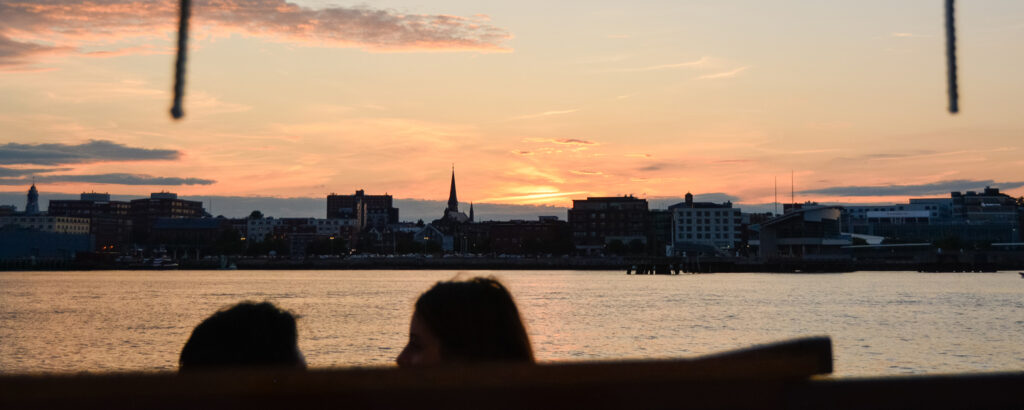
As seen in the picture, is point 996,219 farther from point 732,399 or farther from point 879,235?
point 732,399

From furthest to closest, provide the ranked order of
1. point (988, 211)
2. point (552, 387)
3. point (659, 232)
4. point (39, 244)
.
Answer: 1. point (988, 211)
2. point (659, 232)
3. point (39, 244)
4. point (552, 387)

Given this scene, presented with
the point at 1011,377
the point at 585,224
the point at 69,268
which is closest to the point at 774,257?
the point at 585,224

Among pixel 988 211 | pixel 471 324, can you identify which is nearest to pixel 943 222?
pixel 988 211

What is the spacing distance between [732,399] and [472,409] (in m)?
0.53

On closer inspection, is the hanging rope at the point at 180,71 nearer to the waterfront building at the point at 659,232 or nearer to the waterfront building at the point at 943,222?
the waterfront building at the point at 943,222

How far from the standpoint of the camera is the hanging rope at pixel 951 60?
10.3 ft

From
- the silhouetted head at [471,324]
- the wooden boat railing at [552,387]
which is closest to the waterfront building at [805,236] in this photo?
the silhouetted head at [471,324]

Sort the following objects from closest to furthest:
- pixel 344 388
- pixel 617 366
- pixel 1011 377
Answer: pixel 344 388 < pixel 617 366 < pixel 1011 377

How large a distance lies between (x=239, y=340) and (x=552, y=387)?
94 cm

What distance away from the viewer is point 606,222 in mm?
189250

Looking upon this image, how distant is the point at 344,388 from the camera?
5.64ft

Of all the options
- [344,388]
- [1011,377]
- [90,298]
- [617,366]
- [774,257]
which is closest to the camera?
[344,388]

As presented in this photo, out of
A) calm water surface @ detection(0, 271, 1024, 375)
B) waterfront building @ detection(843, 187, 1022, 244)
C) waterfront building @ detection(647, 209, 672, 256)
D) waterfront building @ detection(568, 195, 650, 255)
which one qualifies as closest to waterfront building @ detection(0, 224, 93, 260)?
waterfront building @ detection(568, 195, 650, 255)

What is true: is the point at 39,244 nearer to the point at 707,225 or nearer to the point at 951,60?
the point at 707,225
